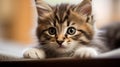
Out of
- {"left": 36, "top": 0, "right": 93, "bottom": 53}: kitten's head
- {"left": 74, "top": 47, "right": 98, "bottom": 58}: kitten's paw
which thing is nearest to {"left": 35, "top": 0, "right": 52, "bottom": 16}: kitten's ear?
{"left": 36, "top": 0, "right": 93, "bottom": 53}: kitten's head

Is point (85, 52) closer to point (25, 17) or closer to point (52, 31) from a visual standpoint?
point (52, 31)

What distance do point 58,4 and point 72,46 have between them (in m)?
0.12

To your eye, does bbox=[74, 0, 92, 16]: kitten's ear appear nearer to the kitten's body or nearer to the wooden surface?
the kitten's body

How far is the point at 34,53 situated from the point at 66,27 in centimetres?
9

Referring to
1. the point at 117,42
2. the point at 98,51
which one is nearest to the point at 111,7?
the point at 117,42

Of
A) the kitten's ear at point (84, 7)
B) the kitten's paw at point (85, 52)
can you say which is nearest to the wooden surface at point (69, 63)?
the kitten's paw at point (85, 52)

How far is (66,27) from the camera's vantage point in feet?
1.97

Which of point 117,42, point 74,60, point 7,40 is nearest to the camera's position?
point 74,60

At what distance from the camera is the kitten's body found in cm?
60

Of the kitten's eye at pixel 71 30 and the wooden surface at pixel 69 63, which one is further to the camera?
the kitten's eye at pixel 71 30

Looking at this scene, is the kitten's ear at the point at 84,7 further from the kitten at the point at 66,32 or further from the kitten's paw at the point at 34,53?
the kitten's paw at the point at 34,53

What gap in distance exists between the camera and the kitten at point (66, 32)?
0.60 metres

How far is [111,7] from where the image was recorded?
78 centimetres

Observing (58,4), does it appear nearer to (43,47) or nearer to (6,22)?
(43,47)
